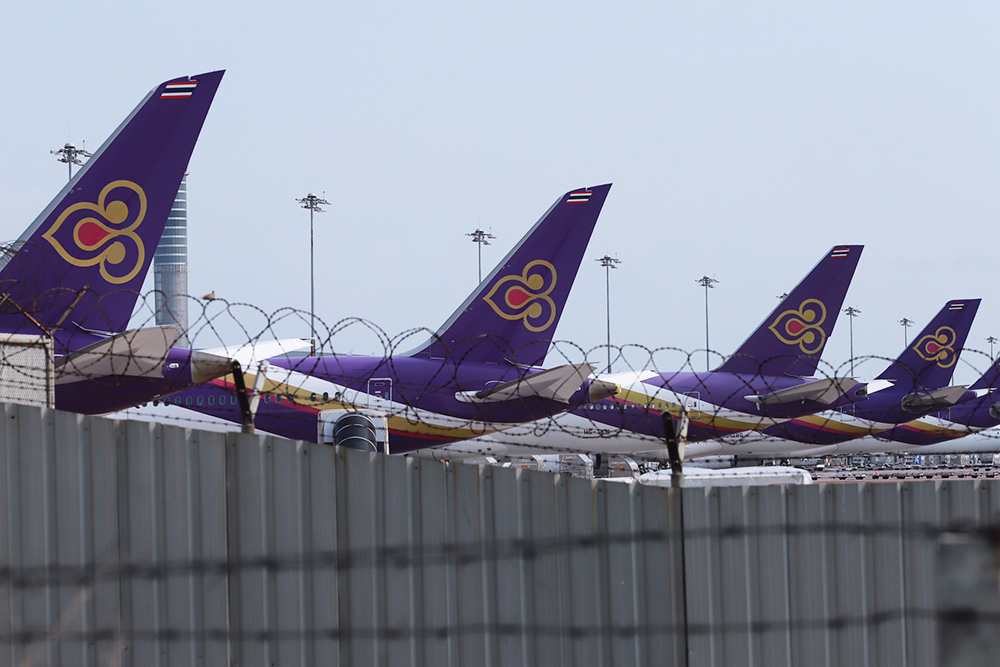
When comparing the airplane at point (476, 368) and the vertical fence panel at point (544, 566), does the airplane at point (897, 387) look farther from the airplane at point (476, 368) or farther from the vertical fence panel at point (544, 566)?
the vertical fence panel at point (544, 566)

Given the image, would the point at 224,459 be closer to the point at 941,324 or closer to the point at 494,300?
the point at 494,300

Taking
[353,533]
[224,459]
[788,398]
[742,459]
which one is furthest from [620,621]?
[742,459]

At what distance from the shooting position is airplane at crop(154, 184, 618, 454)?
2562cm

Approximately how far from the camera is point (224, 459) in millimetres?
6836

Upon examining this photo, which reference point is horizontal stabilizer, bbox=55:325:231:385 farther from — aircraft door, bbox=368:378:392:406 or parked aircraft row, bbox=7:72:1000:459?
aircraft door, bbox=368:378:392:406

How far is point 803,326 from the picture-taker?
37.7 m

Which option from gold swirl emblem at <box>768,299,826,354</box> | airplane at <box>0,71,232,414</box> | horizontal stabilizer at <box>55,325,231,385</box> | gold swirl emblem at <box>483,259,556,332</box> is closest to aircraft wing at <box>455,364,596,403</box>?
gold swirl emblem at <box>483,259,556,332</box>

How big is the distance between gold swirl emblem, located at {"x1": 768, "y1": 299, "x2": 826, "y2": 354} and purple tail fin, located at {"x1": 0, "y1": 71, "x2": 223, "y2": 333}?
24.1 m

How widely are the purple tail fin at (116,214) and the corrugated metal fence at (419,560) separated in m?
12.1

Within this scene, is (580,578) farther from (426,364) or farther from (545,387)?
(426,364)

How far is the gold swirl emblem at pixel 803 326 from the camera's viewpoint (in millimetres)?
37656

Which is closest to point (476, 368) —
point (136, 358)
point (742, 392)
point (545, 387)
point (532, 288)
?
point (532, 288)

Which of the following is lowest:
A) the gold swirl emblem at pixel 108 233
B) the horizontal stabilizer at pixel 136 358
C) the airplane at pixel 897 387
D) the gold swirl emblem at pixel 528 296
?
the airplane at pixel 897 387

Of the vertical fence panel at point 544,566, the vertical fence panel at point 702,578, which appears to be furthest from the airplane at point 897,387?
the vertical fence panel at point 544,566
